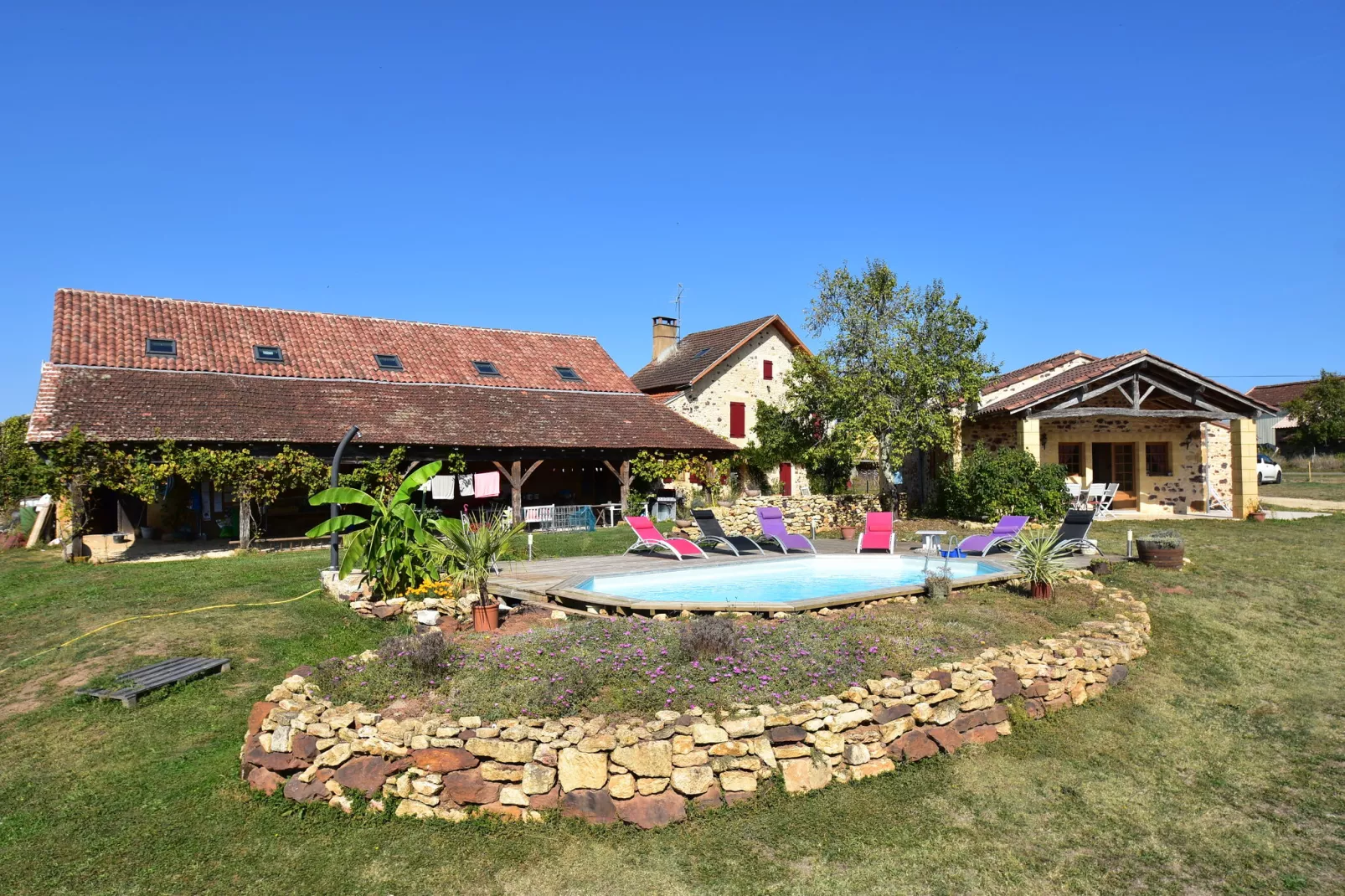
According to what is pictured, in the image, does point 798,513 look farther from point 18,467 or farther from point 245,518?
point 18,467

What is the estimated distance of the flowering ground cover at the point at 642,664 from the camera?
6.25 metres

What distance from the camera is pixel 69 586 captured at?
39.7 feet

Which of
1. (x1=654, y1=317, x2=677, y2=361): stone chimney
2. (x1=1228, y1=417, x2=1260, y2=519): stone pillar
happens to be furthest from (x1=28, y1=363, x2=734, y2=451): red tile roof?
(x1=1228, y1=417, x2=1260, y2=519): stone pillar

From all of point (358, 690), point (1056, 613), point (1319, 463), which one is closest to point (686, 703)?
point (358, 690)

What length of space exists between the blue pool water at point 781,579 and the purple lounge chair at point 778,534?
0.67 m

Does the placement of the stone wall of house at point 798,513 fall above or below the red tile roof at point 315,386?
below

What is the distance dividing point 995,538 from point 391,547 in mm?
9490

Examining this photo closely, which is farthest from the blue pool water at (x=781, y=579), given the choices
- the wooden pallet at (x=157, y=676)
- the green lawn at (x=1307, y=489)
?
the green lawn at (x=1307, y=489)

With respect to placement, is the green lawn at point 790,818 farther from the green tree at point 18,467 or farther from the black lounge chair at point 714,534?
the green tree at point 18,467

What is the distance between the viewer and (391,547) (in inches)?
404

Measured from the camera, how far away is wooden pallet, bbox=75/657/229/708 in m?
7.23

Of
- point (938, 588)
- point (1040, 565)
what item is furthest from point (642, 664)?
point (1040, 565)

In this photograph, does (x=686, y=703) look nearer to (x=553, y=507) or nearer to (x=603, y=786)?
(x=603, y=786)

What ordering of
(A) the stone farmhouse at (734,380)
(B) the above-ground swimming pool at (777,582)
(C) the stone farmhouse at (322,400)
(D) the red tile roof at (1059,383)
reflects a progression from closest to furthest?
1. (B) the above-ground swimming pool at (777,582)
2. (C) the stone farmhouse at (322,400)
3. (D) the red tile roof at (1059,383)
4. (A) the stone farmhouse at (734,380)
